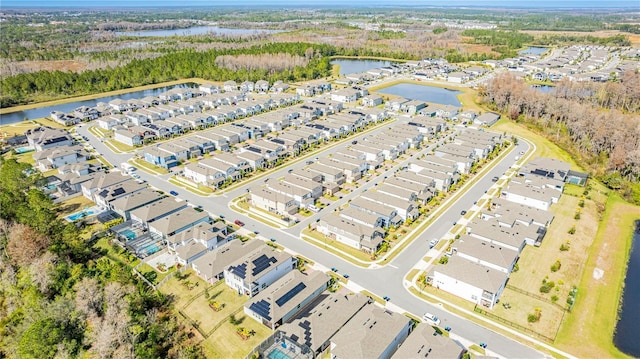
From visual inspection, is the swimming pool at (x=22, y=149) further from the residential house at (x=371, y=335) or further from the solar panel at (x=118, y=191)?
the residential house at (x=371, y=335)

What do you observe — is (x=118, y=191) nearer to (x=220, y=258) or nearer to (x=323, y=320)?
(x=220, y=258)

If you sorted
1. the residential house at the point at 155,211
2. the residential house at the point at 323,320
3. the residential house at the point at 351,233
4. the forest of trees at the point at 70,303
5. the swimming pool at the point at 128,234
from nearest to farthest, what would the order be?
the forest of trees at the point at 70,303, the residential house at the point at 323,320, the residential house at the point at 351,233, the swimming pool at the point at 128,234, the residential house at the point at 155,211

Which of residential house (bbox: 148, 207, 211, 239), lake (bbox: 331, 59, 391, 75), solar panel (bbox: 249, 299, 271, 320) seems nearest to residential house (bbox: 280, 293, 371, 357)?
solar panel (bbox: 249, 299, 271, 320)

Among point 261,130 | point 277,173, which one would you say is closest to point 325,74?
point 261,130

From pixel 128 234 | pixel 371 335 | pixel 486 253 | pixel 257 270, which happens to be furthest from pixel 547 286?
pixel 128 234

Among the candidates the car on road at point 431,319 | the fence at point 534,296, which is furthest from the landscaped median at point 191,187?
the fence at point 534,296

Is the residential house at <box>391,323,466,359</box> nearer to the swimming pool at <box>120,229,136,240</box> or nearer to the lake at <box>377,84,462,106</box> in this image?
the swimming pool at <box>120,229,136,240</box>

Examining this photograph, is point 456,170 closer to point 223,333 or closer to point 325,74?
point 223,333
